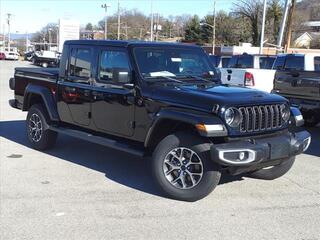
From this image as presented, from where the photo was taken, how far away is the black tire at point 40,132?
820cm

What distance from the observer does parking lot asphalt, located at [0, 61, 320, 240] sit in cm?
480

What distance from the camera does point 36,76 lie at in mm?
8469

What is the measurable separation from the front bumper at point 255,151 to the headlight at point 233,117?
0.21 metres

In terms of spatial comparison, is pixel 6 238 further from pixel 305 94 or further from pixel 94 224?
pixel 305 94

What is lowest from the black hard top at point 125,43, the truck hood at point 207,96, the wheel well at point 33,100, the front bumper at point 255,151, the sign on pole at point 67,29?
the front bumper at point 255,151

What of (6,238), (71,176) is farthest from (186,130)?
(6,238)

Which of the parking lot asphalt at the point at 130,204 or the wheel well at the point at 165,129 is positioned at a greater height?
the wheel well at the point at 165,129

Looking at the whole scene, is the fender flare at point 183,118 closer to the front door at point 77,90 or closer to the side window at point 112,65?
the side window at point 112,65

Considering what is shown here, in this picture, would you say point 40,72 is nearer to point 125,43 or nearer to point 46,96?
point 46,96

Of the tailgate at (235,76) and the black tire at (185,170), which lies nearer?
the black tire at (185,170)

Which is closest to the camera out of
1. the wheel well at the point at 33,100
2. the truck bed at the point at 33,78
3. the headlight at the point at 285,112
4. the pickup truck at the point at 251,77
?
the headlight at the point at 285,112

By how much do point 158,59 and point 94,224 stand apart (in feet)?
8.62

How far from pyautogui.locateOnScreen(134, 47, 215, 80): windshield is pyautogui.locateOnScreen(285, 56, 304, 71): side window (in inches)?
288

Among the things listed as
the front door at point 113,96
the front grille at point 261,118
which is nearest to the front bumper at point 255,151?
the front grille at point 261,118
